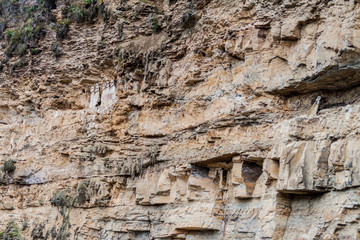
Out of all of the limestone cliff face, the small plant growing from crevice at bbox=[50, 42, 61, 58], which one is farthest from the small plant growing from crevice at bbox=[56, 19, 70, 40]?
the small plant growing from crevice at bbox=[50, 42, 61, 58]

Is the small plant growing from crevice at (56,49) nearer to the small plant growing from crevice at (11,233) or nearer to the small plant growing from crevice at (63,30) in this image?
the small plant growing from crevice at (63,30)

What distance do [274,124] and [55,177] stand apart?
845 cm

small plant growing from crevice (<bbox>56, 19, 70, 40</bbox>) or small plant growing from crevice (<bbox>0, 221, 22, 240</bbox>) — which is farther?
small plant growing from crevice (<bbox>56, 19, 70, 40</bbox>)

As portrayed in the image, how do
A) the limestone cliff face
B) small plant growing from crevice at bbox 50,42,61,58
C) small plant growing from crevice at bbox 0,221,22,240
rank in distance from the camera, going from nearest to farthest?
1. the limestone cliff face
2. small plant growing from crevice at bbox 0,221,22,240
3. small plant growing from crevice at bbox 50,42,61,58

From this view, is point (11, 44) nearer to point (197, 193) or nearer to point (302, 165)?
point (197, 193)

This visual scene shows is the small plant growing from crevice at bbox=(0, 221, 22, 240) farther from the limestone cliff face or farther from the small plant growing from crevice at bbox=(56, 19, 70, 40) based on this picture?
the small plant growing from crevice at bbox=(56, 19, 70, 40)

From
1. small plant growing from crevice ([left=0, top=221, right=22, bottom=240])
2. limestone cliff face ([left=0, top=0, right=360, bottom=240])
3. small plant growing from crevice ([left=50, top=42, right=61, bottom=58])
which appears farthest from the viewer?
small plant growing from crevice ([left=50, top=42, right=61, bottom=58])

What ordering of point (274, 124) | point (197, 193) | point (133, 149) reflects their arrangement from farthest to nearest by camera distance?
point (133, 149) → point (197, 193) → point (274, 124)

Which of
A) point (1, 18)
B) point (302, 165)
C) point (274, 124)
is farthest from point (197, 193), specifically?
point (1, 18)

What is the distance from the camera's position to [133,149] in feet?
46.6

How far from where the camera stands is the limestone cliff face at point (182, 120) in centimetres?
904

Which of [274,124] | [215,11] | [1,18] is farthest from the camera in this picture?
[1,18]

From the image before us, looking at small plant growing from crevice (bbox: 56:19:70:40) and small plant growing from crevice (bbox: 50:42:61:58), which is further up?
small plant growing from crevice (bbox: 56:19:70:40)

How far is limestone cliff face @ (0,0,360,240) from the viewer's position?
904 cm
